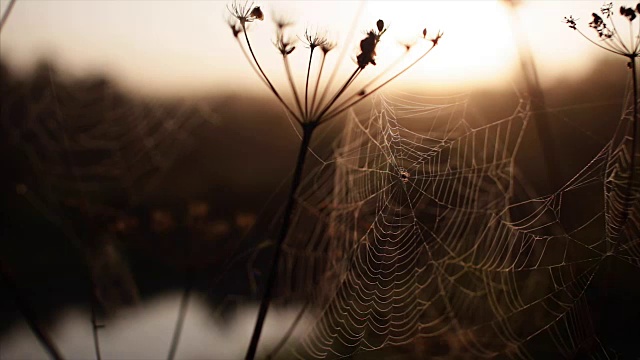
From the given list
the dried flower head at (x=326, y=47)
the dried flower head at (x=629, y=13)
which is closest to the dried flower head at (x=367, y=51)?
the dried flower head at (x=326, y=47)

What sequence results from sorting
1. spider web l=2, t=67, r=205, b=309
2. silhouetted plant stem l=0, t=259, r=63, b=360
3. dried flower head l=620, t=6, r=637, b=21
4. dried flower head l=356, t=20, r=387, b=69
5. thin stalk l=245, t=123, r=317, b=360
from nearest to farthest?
silhouetted plant stem l=0, t=259, r=63, b=360 < thin stalk l=245, t=123, r=317, b=360 < dried flower head l=356, t=20, r=387, b=69 < spider web l=2, t=67, r=205, b=309 < dried flower head l=620, t=6, r=637, b=21

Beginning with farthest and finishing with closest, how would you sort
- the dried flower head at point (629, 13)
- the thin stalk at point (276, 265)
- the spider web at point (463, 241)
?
the spider web at point (463, 241) < the dried flower head at point (629, 13) < the thin stalk at point (276, 265)

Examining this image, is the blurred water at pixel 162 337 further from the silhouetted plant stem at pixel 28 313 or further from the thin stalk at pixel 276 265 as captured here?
the silhouetted plant stem at pixel 28 313

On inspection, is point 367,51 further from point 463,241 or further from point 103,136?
point 463,241

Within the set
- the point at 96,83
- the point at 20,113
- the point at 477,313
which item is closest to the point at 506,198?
the point at 477,313

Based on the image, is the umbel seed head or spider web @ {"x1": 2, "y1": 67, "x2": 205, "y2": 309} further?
spider web @ {"x1": 2, "y1": 67, "x2": 205, "y2": 309}

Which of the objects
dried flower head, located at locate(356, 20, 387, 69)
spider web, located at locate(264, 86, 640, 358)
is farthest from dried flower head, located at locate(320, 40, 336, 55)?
spider web, located at locate(264, 86, 640, 358)

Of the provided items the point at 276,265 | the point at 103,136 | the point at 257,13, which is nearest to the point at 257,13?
the point at 257,13

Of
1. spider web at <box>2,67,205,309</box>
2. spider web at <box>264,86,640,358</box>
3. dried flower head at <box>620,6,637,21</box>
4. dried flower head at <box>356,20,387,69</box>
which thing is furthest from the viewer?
spider web at <box>264,86,640,358</box>

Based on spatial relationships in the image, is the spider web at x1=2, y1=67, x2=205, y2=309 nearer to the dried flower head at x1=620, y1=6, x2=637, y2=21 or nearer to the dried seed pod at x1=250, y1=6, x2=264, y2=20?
the dried seed pod at x1=250, y1=6, x2=264, y2=20
